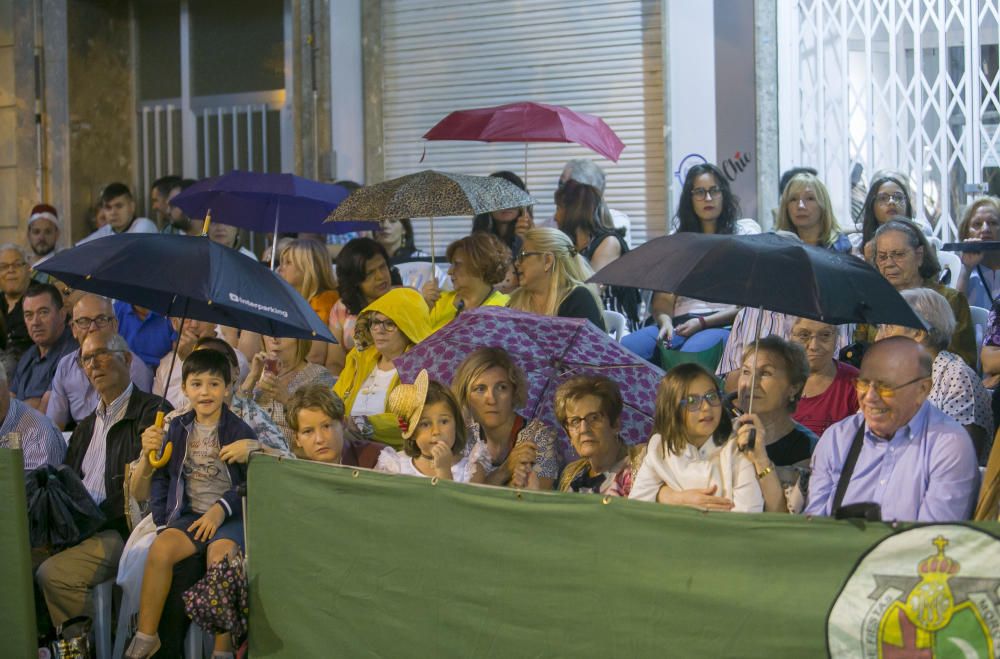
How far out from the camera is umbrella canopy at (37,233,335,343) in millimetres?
5555

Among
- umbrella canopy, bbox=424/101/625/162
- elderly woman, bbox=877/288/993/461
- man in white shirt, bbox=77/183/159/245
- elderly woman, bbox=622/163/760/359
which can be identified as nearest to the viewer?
elderly woman, bbox=877/288/993/461

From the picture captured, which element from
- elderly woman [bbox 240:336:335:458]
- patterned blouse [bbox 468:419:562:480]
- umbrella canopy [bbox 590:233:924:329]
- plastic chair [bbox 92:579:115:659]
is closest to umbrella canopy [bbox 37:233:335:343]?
patterned blouse [bbox 468:419:562:480]

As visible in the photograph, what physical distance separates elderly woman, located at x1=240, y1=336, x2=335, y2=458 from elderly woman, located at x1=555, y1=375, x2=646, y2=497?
5.56ft

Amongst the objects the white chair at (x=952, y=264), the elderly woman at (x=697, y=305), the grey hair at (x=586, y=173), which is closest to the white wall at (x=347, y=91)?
the grey hair at (x=586, y=173)

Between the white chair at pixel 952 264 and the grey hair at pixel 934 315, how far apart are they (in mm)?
1843

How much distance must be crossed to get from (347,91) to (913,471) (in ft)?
24.1

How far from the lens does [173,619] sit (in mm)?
5516

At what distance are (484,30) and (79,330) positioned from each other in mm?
4428

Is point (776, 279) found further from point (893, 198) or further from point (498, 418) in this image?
point (893, 198)

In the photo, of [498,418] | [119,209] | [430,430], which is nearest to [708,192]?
[498,418]

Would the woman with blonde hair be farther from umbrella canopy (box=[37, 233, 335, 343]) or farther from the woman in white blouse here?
the woman in white blouse

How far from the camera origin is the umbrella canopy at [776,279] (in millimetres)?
4609

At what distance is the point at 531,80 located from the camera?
34.0 feet

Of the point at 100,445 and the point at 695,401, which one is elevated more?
the point at 695,401
